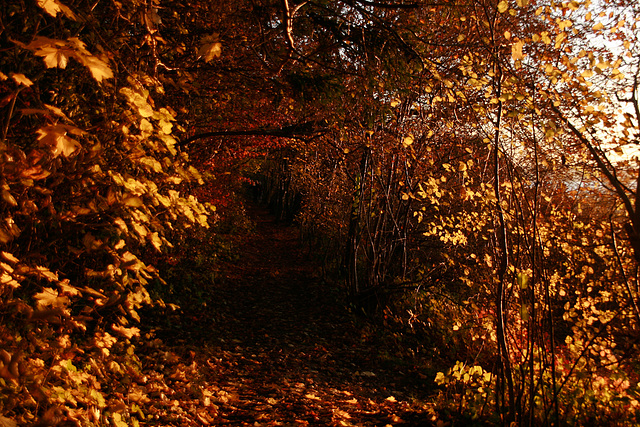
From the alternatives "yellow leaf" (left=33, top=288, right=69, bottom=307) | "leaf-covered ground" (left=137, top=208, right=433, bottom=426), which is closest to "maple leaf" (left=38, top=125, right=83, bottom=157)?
"yellow leaf" (left=33, top=288, right=69, bottom=307)

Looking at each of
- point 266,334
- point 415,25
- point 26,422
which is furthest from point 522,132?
point 266,334

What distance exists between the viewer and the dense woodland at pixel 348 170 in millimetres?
2338

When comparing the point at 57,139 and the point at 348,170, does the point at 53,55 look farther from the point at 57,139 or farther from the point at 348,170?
the point at 348,170

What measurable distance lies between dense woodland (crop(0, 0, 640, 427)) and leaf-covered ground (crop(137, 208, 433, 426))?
0.35 m

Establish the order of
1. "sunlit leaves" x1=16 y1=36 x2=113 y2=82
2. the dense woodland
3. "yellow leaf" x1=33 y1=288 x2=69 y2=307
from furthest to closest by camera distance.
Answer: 1. the dense woodland
2. "yellow leaf" x1=33 y1=288 x2=69 y2=307
3. "sunlit leaves" x1=16 y1=36 x2=113 y2=82

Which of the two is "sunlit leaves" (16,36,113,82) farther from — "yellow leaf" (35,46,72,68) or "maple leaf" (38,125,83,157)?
"maple leaf" (38,125,83,157)

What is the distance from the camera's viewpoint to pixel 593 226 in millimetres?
6266

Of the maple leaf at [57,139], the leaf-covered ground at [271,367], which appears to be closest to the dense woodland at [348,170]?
the maple leaf at [57,139]

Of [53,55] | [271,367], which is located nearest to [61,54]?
[53,55]

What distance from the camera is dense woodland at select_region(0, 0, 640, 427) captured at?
92.0 inches

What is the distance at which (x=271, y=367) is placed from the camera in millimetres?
5363

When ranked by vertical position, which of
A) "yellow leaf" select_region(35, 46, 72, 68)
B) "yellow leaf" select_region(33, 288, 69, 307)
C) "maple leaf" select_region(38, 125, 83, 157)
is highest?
"yellow leaf" select_region(35, 46, 72, 68)

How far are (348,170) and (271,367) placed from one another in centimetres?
484

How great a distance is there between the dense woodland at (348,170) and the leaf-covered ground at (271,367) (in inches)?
13.8
